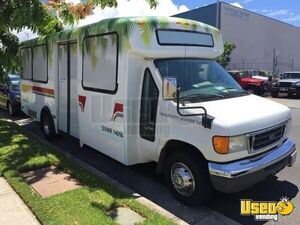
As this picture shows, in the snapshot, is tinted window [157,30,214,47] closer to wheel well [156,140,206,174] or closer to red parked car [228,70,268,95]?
wheel well [156,140,206,174]

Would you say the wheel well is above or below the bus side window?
below

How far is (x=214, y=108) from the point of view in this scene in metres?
5.12

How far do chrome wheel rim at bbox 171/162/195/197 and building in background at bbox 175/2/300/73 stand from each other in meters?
43.7

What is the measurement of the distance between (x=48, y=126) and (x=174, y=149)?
4.92 m

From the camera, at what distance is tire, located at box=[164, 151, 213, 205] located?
5.12 metres

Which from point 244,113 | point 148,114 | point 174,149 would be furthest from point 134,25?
point 244,113

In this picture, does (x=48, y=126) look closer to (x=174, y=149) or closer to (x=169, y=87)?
(x=174, y=149)

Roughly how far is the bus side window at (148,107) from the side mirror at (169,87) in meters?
0.57

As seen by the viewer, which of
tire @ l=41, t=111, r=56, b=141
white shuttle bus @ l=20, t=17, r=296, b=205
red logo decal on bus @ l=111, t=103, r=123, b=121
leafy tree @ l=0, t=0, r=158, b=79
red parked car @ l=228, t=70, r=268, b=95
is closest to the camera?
white shuttle bus @ l=20, t=17, r=296, b=205

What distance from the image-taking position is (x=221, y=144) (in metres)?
4.75

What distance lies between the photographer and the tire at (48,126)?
9422mm

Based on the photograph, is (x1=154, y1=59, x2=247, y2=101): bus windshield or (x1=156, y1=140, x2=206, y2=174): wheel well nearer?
(x1=156, y1=140, x2=206, y2=174): wheel well

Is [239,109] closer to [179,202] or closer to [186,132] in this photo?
[186,132]

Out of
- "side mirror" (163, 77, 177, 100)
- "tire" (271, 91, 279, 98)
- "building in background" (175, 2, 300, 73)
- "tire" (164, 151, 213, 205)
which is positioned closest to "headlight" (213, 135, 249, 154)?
"tire" (164, 151, 213, 205)
